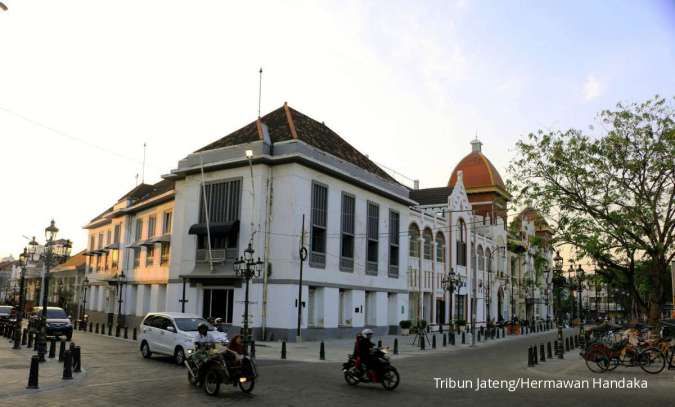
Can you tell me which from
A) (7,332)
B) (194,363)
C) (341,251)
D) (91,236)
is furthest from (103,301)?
(194,363)

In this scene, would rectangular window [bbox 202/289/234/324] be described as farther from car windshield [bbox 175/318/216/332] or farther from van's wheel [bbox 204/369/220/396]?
van's wheel [bbox 204/369/220/396]

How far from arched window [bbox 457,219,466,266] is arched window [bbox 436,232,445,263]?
306 cm

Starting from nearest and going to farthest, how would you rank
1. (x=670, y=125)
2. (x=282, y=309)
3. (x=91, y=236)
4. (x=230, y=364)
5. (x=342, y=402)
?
1. (x=342, y=402)
2. (x=230, y=364)
3. (x=670, y=125)
4. (x=282, y=309)
5. (x=91, y=236)

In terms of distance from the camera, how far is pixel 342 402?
12.3 metres

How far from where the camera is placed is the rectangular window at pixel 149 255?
43097 millimetres

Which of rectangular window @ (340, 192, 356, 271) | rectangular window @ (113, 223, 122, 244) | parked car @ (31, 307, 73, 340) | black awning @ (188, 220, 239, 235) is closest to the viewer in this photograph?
parked car @ (31, 307, 73, 340)

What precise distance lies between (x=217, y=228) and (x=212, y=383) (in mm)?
21049

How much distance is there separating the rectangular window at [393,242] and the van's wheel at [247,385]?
1146 inches

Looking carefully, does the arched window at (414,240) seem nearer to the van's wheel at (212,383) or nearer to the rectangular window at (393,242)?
the rectangular window at (393,242)

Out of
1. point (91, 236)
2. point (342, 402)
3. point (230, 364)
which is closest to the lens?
point (342, 402)

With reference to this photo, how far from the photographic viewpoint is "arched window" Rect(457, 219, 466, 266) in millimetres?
55969

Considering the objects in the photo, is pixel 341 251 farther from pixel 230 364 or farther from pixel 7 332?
pixel 230 364

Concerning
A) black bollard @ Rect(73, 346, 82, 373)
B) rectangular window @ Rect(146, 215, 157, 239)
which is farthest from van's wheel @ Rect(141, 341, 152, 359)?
rectangular window @ Rect(146, 215, 157, 239)

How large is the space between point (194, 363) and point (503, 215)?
6691cm
